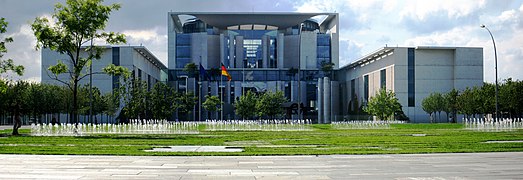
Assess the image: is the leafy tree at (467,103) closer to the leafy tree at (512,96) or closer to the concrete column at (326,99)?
the leafy tree at (512,96)

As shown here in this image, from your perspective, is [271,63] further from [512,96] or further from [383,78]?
[512,96]

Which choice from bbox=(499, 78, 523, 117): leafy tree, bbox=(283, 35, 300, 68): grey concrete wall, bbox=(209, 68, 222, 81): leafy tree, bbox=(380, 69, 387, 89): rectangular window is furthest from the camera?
bbox=(283, 35, 300, 68): grey concrete wall

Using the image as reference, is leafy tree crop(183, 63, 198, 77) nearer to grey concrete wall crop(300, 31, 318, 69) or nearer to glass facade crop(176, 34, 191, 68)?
glass facade crop(176, 34, 191, 68)

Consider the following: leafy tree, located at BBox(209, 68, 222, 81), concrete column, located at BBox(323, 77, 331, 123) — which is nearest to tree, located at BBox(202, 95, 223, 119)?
leafy tree, located at BBox(209, 68, 222, 81)

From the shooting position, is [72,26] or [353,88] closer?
[72,26]

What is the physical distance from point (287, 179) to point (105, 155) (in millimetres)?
7942

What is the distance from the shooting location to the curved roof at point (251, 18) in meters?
105

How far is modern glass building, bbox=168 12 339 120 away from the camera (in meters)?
104

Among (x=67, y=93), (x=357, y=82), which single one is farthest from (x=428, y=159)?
(x=357, y=82)

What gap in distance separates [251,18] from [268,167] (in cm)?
9269

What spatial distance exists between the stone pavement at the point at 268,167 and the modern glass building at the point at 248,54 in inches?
3308

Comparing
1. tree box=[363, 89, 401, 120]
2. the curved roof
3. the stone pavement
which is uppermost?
the curved roof

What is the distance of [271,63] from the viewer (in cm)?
11044

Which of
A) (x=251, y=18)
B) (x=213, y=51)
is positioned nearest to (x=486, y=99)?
(x=251, y=18)
